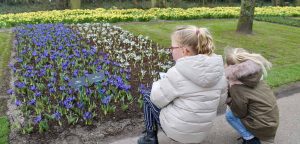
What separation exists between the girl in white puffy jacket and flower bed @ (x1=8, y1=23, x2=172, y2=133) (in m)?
0.50

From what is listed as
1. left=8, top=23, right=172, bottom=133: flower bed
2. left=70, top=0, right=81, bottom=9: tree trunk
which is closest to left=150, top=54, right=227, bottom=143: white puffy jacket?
left=8, top=23, right=172, bottom=133: flower bed

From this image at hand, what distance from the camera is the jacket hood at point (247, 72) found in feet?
11.0

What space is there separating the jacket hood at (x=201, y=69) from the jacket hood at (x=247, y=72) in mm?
301

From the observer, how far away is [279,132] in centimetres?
436

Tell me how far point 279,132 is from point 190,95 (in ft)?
5.71

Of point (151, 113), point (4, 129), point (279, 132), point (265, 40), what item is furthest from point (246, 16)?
point (4, 129)

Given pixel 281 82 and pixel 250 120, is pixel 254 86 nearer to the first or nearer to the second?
pixel 250 120

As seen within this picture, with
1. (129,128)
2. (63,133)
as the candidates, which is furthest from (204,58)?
(63,133)

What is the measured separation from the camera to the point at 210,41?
329cm

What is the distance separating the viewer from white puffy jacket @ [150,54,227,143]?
3135mm

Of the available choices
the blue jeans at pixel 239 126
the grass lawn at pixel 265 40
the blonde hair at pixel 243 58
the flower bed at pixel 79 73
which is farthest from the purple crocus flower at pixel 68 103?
the grass lawn at pixel 265 40

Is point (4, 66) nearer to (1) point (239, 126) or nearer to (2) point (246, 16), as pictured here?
(1) point (239, 126)

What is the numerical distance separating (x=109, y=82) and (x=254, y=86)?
2322 millimetres

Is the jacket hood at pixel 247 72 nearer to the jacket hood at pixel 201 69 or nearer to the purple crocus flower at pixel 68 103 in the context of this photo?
the jacket hood at pixel 201 69
